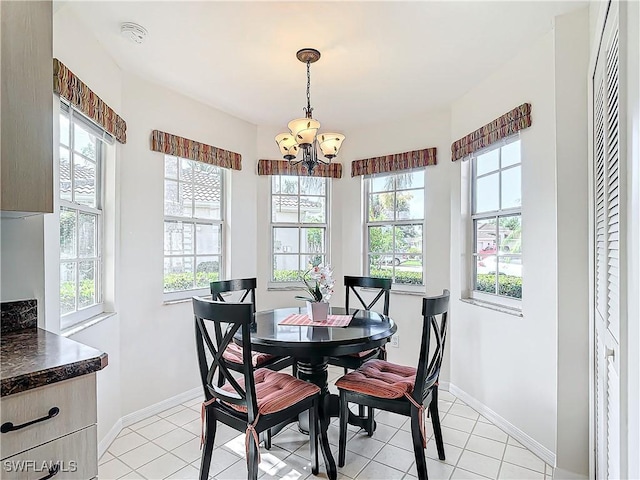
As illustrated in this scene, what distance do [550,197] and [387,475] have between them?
6.27ft

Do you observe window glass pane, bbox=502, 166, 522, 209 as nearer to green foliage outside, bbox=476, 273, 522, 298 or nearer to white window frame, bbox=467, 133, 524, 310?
white window frame, bbox=467, 133, 524, 310

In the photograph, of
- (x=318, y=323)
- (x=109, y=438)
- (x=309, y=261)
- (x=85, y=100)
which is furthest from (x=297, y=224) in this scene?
(x=109, y=438)

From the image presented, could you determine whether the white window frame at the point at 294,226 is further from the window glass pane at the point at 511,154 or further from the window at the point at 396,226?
the window glass pane at the point at 511,154

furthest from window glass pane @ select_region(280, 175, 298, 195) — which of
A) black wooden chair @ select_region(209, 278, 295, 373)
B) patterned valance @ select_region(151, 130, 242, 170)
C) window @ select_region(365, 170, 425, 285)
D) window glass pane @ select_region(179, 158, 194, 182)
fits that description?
black wooden chair @ select_region(209, 278, 295, 373)

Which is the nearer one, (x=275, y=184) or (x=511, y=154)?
(x=511, y=154)

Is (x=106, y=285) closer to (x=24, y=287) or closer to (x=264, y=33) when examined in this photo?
(x=24, y=287)

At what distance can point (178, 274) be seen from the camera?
3223 mm

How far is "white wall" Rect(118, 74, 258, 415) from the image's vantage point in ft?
8.95

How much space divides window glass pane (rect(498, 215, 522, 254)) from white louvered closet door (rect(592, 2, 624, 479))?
768 millimetres

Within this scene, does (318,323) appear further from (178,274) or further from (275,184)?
(275,184)

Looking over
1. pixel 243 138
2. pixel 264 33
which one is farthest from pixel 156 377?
pixel 264 33

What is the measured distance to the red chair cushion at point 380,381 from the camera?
81.4 inches

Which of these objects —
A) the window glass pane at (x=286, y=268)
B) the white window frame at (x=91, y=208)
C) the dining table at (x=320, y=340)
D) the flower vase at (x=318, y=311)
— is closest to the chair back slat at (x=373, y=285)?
the dining table at (x=320, y=340)

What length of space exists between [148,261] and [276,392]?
5.14ft
